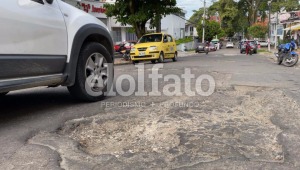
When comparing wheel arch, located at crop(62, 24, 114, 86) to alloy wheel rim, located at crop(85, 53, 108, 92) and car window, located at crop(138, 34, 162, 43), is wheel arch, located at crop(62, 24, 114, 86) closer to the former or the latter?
alloy wheel rim, located at crop(85, 53, 108, 92)

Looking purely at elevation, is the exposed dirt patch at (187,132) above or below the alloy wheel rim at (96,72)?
below

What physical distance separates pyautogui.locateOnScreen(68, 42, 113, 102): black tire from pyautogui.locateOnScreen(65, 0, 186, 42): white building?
18.4 meters

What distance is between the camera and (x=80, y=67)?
16.0 ft

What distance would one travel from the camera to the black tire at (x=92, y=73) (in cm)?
491

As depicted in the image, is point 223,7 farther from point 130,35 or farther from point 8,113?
point 8,113

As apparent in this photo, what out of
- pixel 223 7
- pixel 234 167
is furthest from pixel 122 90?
pixel 223 7

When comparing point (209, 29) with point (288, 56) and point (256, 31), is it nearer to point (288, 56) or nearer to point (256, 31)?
point (256, 31)

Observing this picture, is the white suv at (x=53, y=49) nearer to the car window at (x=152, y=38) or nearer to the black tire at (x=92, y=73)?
the black tire at (x=92, y=73)

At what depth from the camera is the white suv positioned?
3715 mm

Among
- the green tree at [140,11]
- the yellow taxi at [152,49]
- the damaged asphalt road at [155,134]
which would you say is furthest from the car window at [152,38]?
the damaged asphalt road at [155,134]

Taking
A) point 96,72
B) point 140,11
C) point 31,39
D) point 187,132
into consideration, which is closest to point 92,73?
point 96,72

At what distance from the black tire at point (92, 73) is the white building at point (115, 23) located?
60.2 feet

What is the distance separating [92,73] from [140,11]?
51.5ft

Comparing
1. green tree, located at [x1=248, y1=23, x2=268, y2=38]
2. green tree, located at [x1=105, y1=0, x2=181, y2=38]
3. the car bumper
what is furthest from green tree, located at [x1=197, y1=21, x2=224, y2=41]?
the car bumper
